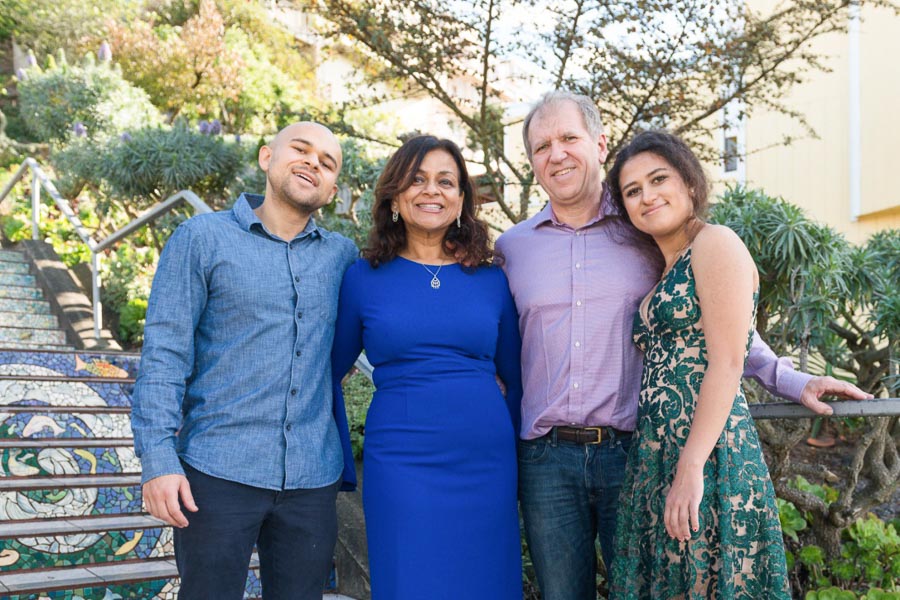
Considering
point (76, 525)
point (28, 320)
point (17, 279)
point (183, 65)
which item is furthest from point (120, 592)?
point (183, 65)

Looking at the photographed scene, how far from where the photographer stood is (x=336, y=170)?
252 cm

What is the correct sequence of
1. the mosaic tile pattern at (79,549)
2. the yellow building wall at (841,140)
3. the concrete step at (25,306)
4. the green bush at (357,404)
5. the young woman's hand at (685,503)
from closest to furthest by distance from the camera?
the young woman's hand at (685,503) → the mosaic tile pattern at (79,549) → the green bush at (357,404) → the concrete step at (25,306) → the yellow building wall at (841,140)

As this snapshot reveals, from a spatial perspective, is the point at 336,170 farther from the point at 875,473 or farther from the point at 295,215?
the point at 875,473

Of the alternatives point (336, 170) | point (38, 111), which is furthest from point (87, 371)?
point (38, 111)

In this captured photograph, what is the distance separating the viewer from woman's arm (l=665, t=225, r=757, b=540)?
187cm

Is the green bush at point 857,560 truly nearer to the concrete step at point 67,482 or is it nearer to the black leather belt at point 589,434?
the black leather belt at point 589,434

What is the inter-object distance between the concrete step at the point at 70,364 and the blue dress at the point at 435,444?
2974 mm

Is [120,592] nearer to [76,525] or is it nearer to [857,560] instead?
[76,525]

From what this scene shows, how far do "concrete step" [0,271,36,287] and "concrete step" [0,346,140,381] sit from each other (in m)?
2.10

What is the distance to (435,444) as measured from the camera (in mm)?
2279

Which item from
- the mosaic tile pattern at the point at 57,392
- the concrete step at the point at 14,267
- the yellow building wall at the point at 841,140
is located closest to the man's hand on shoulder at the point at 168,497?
the mosaic tile pattern at the point at 57,392

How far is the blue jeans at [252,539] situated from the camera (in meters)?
2.06

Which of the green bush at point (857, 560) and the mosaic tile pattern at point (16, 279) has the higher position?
the mosaic tile pattern at point (16, 279)

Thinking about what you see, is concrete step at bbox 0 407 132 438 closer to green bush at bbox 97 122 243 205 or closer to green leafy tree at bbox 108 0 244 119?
green bush at bbox 97 122 243 205
